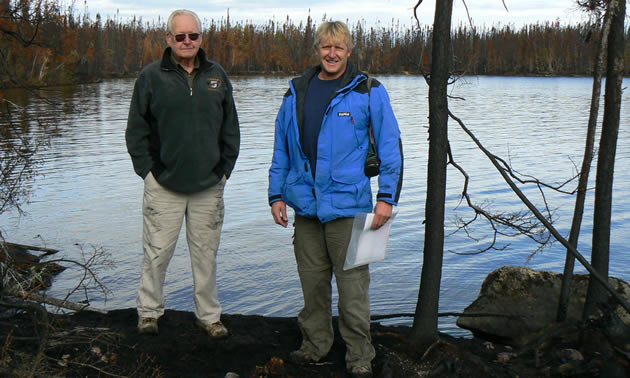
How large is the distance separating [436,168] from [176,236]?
1823mm

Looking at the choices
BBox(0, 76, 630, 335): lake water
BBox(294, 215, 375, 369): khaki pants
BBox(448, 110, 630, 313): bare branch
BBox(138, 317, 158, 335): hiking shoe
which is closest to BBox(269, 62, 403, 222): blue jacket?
BBox(294, 215, 375, 369): khaki pants

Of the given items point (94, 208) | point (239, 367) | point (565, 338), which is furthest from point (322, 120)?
point (94, 208)

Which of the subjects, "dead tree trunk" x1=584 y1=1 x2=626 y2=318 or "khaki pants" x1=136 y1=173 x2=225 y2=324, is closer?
"khaki pants" x1=136 y1=173 x2=225 y2=324

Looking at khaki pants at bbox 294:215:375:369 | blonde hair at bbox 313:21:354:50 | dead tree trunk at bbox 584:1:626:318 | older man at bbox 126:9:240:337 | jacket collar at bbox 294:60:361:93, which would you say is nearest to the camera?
blonde hair at bbox 313:21:354:50

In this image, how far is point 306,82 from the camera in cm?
433

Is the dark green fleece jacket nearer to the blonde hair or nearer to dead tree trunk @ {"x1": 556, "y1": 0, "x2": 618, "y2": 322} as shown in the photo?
the blonde hair

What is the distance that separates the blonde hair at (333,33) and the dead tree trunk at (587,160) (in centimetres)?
185

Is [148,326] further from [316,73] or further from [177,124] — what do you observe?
[316,73]

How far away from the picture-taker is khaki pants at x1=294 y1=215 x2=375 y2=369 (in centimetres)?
428

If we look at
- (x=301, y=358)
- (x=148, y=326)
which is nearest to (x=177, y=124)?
(x=148, y=326)

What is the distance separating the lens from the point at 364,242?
417cm

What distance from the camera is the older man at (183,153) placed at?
15.2 ft

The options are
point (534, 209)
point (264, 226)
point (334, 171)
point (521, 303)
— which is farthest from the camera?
point (264, 226)

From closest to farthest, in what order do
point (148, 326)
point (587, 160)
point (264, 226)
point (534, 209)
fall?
point (534, 209)
point (148, 326)
point (587, 160)
point (264, 226)
